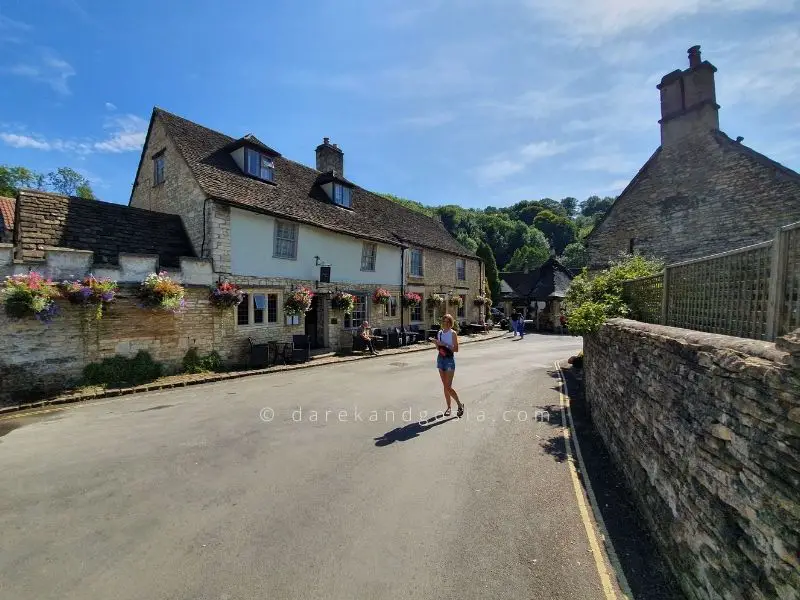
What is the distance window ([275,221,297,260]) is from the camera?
1602cm

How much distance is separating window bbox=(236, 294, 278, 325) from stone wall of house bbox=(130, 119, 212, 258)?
229cm

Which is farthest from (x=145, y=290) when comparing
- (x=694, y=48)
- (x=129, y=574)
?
(x=694, y=48)

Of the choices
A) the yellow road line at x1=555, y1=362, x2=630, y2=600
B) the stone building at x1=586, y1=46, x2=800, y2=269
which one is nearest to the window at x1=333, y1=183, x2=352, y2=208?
the stone building at x1=586, y1=46, x2=800, y2=269

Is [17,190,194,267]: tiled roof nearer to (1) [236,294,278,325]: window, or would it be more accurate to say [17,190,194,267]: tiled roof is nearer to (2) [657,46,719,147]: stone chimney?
(1) [236,294,278,325]: window

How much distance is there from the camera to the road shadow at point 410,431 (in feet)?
22.4

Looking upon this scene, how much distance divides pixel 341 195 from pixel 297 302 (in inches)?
346

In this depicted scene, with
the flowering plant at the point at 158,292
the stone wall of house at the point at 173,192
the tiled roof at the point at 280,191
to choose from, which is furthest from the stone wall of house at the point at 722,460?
the tiled roof at the point at 280,191

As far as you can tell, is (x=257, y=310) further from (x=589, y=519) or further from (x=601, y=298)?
(x=589, y=519)

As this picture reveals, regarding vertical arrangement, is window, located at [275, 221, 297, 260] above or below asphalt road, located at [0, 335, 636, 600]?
above

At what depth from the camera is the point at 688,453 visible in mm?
3814

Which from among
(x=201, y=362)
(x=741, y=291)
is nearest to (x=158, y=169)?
(x=201, y=362)

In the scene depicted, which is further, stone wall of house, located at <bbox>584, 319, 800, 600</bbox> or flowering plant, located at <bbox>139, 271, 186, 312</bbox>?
flowering plant, located at <bbox>139, 271, 186, 312</bbox>

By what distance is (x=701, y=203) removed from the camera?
15102 mm

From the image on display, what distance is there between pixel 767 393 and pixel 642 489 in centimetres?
294
